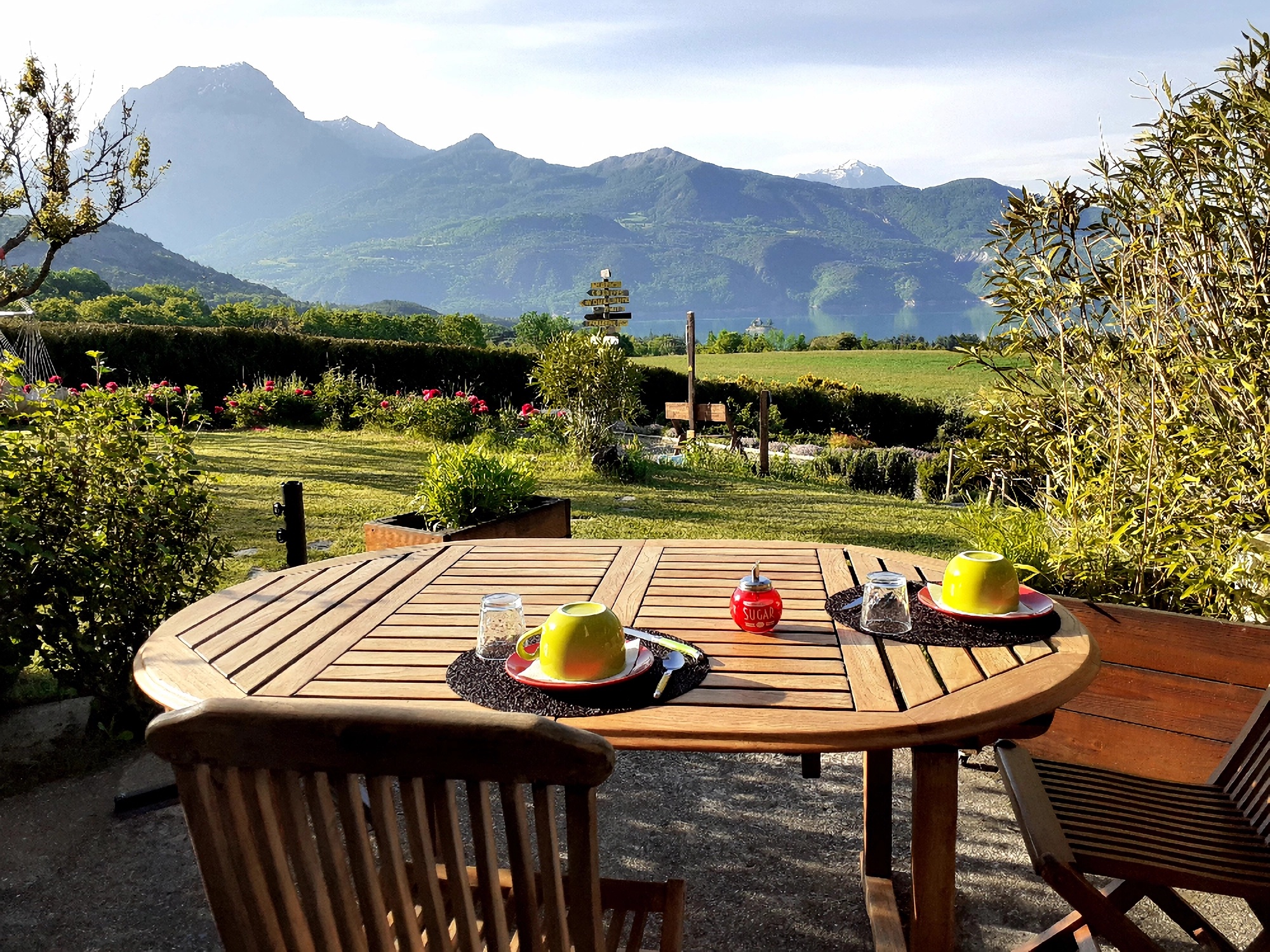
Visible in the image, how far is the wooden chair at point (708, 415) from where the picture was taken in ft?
37.9

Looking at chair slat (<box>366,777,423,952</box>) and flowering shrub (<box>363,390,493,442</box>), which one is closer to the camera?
chair slat (<box>366,777,423,952</box>)

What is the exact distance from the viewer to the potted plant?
4344 mm

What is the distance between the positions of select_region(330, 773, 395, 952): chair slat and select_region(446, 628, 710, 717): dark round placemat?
479mm

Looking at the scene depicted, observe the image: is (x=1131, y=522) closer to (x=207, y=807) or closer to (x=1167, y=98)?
(x=1167, y=98)

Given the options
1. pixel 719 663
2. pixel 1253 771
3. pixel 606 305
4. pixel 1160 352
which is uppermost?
pixel 606 305

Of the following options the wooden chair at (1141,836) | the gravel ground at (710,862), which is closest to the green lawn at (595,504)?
the gravel ground at (710,862)

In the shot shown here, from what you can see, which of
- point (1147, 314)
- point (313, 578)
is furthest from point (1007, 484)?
point (313, 578)

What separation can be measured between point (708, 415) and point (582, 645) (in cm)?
1042

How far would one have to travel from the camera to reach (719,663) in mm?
1707

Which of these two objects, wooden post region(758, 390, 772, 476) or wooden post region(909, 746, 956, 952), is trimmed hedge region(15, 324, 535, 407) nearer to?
wooden post region(758, 390, 772, 476)

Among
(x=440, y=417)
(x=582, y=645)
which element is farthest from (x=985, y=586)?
(x=440, y=417)

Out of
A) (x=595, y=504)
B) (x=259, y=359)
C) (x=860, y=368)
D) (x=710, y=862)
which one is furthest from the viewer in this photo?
(x=860, y=368)

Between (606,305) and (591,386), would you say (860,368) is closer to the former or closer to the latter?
(606,305)

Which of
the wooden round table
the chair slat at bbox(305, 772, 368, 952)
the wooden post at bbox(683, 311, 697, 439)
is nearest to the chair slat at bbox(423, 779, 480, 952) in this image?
the chair slat at bbox(305, 772, 368, 952)
